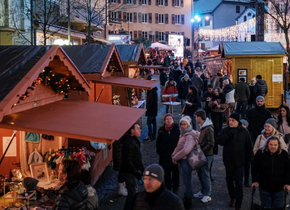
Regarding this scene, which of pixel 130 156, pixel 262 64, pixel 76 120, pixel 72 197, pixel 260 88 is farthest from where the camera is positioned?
pixel 262 64

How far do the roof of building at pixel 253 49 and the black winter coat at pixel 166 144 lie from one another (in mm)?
12739

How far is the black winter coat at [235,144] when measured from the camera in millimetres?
7652

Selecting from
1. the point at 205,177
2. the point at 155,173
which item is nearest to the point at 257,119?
the point at 205,177

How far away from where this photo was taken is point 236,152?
7.67 meters

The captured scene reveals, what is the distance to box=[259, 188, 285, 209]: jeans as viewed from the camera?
651 cm

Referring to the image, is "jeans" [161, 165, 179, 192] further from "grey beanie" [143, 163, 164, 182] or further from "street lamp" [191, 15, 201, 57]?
"street lamp" [191, 15, 201, 57]

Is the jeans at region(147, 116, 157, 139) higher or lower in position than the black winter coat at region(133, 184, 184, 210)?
lower

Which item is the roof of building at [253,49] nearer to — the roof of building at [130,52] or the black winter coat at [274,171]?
the roof of building at [130,52]

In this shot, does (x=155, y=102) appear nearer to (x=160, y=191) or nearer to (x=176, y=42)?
(x=160, y=191)

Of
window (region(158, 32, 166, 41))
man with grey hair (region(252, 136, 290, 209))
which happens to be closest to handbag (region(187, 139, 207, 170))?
man with grey hair (region(252, 136, 290, 209))

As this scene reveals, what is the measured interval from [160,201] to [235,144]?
3668mm

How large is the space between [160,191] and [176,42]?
45.1 metres

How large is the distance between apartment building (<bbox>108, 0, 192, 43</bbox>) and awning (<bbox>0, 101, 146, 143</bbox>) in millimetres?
56775

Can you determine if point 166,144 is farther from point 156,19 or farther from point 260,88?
point 156,19
